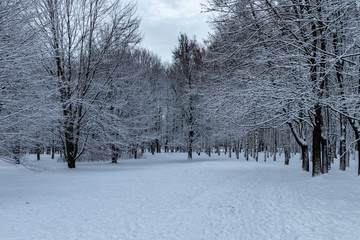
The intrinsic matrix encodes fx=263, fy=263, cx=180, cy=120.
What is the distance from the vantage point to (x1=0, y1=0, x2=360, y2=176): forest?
29.0ft

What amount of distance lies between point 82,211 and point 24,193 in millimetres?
3210

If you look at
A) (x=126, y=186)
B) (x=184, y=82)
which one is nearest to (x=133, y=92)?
(x=184, y=82)

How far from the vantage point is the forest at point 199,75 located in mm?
8852

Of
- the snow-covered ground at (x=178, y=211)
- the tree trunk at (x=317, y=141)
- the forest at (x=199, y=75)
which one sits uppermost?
the forest at (x=199, y=75)

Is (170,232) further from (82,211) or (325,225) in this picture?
(325,225)

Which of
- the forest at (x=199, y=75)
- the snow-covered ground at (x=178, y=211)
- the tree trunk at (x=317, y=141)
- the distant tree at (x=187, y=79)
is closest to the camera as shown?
the snow-covered ground at (x=178, y=211)

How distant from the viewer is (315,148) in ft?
38.8

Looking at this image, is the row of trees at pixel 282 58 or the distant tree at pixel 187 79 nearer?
the row of trees at pixel 282 58

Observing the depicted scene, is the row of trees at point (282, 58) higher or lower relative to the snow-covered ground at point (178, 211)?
higher

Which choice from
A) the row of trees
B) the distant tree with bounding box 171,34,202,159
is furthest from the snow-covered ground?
the distant tree with bounding box 171,34,202,159

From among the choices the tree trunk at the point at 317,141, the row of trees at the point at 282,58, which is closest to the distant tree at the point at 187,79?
the row of trees at the point at 282,58

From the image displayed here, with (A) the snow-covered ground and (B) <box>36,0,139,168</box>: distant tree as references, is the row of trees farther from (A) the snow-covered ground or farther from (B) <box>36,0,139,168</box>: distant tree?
(B) <box>36,0,139,168</box>: distant tree

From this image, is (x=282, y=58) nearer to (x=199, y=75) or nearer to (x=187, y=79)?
(x=199, y=75)

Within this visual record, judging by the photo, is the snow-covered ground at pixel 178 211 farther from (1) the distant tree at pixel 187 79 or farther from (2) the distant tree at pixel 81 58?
(1) the distant tree at pixel 187 79
